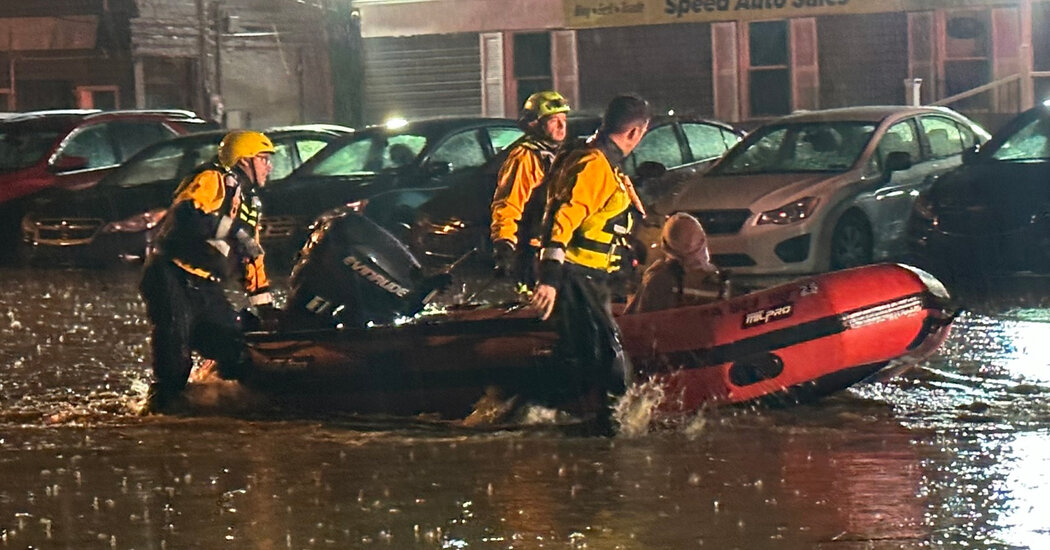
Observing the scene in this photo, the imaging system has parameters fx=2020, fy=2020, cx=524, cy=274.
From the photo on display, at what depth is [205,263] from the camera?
9.97 metres

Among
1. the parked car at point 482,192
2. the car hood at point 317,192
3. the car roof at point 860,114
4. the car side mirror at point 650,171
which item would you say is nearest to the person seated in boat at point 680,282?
the car side mirror at point 650,171

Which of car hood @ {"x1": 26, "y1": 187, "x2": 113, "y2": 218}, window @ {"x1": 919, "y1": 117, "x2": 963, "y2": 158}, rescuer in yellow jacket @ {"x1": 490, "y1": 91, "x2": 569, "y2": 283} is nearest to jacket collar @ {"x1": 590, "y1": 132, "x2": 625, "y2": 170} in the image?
rescuer in yellow jacket @ {"x1": 490, "y1": 91, "x2": 569, "y2": 283}

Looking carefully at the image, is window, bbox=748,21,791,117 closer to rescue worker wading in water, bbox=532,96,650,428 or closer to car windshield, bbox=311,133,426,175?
car windshield, bbox=311,133,426,175

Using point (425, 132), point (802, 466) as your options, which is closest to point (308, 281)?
point (802, 466)

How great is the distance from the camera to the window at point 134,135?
2045cm

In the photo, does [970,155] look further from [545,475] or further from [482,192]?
[545,475]

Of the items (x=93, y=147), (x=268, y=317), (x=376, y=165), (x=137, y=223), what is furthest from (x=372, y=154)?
(x=268, y=317)

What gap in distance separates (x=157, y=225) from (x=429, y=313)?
8.63m

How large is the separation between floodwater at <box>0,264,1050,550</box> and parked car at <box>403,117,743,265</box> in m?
5.40

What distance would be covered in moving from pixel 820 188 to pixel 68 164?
8055 mm

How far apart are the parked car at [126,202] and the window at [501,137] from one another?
1.97 m

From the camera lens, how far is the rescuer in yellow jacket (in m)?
9.49

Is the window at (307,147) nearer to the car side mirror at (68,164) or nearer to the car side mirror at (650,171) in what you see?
the car side mirror at (68,164)

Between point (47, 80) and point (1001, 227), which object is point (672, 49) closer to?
point (47, 80)
